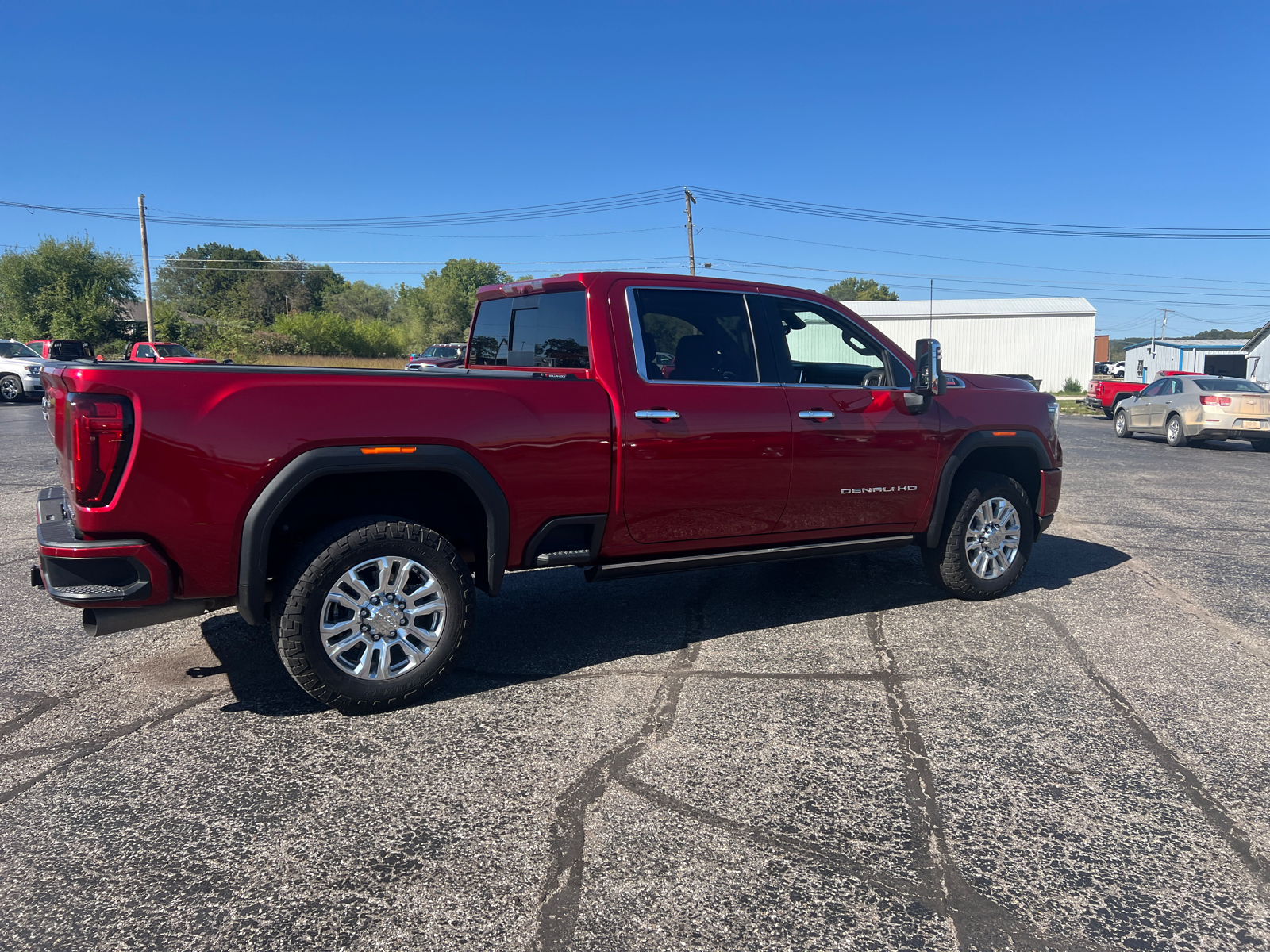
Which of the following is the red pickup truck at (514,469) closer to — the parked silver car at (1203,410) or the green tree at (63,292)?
the parked silver car at (1203,410)

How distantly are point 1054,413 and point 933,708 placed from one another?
2.95 metres

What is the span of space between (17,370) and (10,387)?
2.17ft

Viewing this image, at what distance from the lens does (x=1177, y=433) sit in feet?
59.2

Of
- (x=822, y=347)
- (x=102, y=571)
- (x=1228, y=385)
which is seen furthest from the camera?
Answer: (x=1228, y=385)

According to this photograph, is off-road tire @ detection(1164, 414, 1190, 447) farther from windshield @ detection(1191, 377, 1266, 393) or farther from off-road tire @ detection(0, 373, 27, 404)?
off-road tire @ detection(0, 373, 27, 404)

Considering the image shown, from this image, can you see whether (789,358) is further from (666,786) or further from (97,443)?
(97,443)

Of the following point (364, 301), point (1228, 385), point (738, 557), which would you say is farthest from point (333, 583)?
point (364, 301)

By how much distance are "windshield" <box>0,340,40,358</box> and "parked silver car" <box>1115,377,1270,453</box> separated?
103 feet

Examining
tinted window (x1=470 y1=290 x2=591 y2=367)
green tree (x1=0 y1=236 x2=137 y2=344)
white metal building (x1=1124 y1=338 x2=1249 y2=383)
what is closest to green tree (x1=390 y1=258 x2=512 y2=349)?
green tree (x1=0 y1=236 x2=137 y2=344)

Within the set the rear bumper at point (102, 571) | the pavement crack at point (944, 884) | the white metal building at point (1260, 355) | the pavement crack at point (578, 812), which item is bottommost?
the pavement crack at point (944, 884)

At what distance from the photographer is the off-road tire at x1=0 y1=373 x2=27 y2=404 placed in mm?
27250

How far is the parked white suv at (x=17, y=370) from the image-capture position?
2714cm

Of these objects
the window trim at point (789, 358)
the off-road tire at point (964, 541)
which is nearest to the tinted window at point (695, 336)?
the window trim at point (789, 358)

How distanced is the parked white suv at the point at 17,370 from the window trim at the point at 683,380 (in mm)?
28845
